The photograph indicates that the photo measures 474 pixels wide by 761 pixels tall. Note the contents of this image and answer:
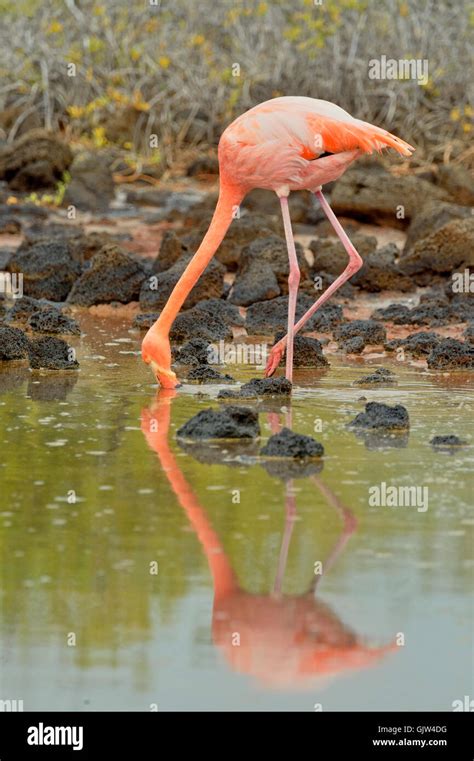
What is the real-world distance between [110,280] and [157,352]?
486cm

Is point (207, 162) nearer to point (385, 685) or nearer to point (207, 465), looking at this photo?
point (207, 465)

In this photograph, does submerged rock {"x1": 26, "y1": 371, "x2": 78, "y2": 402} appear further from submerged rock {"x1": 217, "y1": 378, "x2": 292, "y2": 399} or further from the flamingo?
submerged rock {"x1": 217, "y1": 378, "x2": 292, "y2": 399}

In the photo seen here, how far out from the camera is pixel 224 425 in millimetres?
8039

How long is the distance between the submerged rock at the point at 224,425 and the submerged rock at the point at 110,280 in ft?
19.7

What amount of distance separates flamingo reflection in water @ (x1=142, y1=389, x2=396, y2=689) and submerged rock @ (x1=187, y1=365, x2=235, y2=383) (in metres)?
3.70

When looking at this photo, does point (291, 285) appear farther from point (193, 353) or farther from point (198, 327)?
point (198, 327)

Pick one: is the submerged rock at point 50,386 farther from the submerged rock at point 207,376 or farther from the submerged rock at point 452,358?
the submerged rock at point 452,358

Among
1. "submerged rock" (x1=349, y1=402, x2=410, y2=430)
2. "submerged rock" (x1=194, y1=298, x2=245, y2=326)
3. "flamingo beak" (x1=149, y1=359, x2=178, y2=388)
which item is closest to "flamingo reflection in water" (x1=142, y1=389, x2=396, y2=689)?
"submerged rock" (x1=349, y1=402, x2=410, y2=430)

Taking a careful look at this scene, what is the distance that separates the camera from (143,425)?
8.49 m

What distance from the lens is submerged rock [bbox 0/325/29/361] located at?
1077 cm

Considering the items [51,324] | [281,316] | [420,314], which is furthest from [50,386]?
[420,314]

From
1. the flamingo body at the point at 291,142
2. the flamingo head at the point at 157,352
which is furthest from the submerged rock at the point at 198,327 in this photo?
the flamingo head at the point at 157,352
